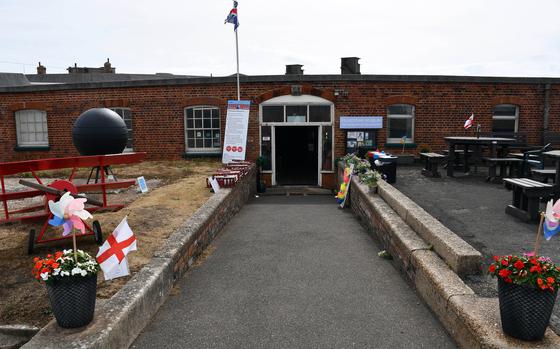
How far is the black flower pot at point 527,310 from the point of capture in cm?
311

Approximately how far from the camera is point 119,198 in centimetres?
993

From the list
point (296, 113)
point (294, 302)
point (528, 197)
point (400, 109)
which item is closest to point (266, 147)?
point (296, 113)

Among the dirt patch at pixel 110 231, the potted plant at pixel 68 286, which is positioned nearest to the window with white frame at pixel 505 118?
the dirt patch at pixel 110 231

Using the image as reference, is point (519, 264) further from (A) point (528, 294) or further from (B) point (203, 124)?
(B) point (203, 124)

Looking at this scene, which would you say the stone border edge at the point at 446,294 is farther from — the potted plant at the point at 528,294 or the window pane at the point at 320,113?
the window pane at the point at 320,113

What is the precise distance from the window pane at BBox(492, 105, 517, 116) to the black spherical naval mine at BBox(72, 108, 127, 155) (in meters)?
13.8

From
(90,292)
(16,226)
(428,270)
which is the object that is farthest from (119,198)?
(428,270)

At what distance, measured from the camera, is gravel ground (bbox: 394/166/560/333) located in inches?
212

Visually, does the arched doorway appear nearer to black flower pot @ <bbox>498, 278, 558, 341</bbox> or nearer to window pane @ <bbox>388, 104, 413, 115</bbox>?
window pane @ <bbox>388, 104, 413, 115</bbox>

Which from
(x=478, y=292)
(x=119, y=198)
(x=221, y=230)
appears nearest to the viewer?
(x=478, y=292)

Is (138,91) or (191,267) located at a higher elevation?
(138,91)

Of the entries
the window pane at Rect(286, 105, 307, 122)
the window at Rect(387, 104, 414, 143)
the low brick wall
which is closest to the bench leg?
the low brick wall

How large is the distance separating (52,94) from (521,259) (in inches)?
691

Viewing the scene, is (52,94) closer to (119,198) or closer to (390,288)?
(119,198)
